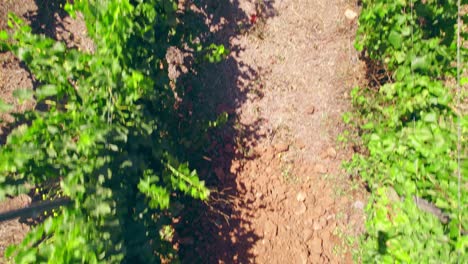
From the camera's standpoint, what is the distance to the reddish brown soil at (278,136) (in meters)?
3.51

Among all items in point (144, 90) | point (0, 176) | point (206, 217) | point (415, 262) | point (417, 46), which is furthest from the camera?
point (206, 217)

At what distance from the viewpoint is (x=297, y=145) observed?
12.2 ft

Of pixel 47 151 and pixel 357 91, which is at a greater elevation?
pixel 357 91

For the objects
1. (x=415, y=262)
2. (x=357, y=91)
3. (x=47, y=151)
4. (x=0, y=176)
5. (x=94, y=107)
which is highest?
(x=357, y=91)

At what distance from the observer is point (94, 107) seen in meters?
2.16

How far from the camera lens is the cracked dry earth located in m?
3.51

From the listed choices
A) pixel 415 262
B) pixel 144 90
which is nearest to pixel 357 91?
pixel 415 262

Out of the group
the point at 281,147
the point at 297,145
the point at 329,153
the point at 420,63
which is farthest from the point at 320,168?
the point at 420,63

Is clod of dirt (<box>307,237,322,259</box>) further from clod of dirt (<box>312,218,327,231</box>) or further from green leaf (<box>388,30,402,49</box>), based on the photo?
green leaf (<box>388,30,402,49</box>)

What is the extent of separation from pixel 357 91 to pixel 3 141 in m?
3.41

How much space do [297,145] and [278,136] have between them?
0.21 metres

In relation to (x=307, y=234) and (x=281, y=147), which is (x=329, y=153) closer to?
(x=281, y=147)

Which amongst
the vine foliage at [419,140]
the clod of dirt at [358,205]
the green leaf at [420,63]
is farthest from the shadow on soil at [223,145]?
the green leaf at [420,63]

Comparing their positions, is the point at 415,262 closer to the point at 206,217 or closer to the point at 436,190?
the point at 436,190
